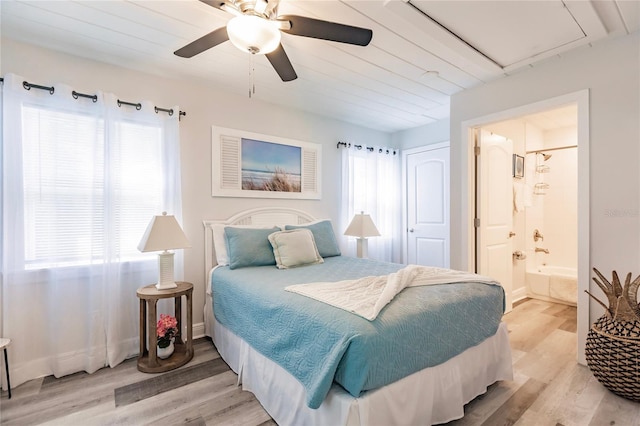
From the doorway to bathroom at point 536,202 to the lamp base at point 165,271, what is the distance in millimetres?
2861

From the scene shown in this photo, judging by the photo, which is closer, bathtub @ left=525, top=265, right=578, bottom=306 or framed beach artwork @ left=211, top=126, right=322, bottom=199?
framed beach artwork @ left=211, top=126, right=322, bottom=199

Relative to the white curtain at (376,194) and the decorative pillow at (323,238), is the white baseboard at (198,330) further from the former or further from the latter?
the white curtain at (376,194)

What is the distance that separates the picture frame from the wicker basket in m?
2.34

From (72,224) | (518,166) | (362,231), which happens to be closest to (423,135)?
(518,166)

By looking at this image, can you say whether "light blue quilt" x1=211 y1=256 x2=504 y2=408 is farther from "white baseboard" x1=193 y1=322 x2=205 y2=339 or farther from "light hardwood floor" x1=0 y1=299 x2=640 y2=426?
"white baseboard" x1=193 y1=322 x2=205 y2=339

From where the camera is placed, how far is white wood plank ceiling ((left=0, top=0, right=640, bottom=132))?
1894 mm

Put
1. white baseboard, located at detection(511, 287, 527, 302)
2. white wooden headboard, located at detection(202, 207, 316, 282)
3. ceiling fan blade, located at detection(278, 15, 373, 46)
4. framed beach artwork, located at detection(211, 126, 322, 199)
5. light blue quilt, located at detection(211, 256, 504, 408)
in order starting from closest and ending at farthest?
light blue quilt, located at detection(211, 256, 504, 408) < ceiling fan blade, located at detection(278, 15, 373, 46) < white wooden headboard, located at detection(202, 207, 316, 282) < framed beach artwork, located at detection(211, 126, 322, 199) < white baseboard, located at detection(511, 287, 527, 302)

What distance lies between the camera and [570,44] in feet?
7.64

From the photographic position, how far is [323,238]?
3287mm

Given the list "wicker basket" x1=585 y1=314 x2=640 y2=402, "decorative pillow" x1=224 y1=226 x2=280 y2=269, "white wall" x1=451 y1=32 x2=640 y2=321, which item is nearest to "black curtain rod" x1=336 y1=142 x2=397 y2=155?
"decorative pillow" x1=224 y1=226 x2=280 y2=269

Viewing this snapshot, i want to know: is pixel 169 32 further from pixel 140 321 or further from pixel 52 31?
pixel 140 321

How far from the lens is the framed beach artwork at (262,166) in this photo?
10.3 ft

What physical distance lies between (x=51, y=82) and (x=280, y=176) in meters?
2.07

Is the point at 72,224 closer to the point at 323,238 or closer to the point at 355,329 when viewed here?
the point at 323,238
